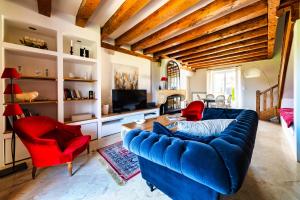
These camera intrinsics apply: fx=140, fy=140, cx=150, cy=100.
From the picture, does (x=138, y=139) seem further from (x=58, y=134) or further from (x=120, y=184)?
(x=58, y=134)

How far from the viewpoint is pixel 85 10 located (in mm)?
2400

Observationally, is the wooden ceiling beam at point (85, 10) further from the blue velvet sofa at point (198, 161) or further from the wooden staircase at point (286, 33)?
the wooden staircase at point (286, 33)

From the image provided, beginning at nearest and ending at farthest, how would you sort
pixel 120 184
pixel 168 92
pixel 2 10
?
pixel 120 184, pixel 2 10, pixel 168 92

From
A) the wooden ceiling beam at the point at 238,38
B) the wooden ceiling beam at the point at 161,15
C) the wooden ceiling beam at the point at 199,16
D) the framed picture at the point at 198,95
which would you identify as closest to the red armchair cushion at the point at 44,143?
the wooden ceiling beam at the point at 161,15

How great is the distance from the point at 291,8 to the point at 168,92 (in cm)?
389

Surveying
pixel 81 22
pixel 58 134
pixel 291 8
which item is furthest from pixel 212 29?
pixel 58 134

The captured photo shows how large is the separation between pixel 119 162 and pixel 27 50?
2403 mm

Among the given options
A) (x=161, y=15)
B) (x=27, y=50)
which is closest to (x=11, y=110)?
(x=27, y=50)

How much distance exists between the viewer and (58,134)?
2.28 meters

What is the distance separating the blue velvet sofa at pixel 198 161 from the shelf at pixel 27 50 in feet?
7.79

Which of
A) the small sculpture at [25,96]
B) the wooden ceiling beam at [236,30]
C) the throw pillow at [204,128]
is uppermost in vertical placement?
the wooden ceiling beam at [236,30]

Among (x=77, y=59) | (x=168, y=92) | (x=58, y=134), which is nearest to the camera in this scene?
(x=58, y=134)

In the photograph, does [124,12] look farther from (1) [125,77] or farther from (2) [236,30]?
(2) [236,30]

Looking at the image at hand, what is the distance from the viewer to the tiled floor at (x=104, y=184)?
155 centimetres
